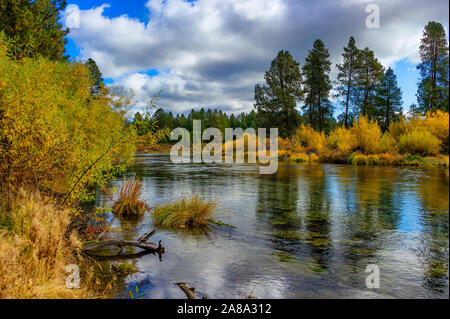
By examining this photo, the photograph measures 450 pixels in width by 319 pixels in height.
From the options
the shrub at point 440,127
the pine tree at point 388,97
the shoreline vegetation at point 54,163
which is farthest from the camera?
the pine tree at point 388,97

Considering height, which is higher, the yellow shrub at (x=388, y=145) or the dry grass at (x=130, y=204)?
the yellow shrub at (x=388, y=145)

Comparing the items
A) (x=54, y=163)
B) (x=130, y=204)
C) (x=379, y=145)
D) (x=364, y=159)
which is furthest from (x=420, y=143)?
(x=54, y=163)

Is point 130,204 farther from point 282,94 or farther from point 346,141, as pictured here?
point 282,94

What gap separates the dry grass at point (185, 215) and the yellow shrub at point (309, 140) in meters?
29.9

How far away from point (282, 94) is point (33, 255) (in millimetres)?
46604

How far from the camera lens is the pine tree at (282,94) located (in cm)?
4794

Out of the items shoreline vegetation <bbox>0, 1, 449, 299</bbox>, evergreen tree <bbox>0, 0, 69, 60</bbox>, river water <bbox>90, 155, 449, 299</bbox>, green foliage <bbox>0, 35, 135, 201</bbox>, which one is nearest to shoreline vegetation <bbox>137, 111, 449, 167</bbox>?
shoreline vegetation <bbox>0, 1, 449, 299</bbox>

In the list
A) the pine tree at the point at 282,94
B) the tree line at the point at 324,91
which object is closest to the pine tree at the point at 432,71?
the tree line at the point at 324,91

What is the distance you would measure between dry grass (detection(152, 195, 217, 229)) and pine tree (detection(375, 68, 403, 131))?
4333 cm

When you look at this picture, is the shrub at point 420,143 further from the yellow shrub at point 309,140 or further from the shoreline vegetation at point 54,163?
the yellow shrub at point 309,140

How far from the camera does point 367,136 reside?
29.7 metres

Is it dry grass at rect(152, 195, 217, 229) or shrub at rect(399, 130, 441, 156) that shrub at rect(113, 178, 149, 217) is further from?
shrub at rect(399, 130, 441, 156)
